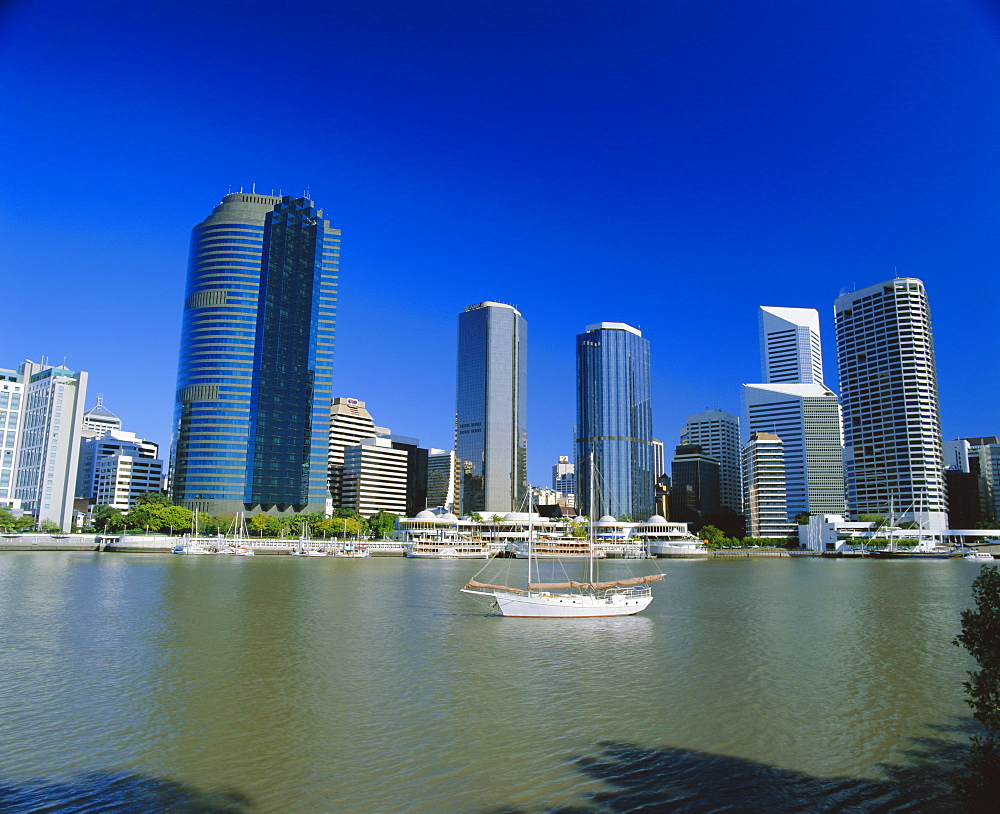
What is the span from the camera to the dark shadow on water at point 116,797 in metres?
21.4

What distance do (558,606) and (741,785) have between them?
135 ft

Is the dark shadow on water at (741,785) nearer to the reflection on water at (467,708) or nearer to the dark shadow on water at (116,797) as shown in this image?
the reflection on water at (467,708)

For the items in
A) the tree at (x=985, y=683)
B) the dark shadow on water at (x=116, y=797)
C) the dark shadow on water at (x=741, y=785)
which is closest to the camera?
the tree at (x=985, y=683)

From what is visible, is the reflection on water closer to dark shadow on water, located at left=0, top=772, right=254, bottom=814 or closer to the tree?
dark shadow on water, located at left=0, top=772, right=254, bottom=814

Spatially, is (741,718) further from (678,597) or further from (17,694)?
(678,597)

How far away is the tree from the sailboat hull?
154ft

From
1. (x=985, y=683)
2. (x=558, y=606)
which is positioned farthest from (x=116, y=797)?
(x=558, y=606)

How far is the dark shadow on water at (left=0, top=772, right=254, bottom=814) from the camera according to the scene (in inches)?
842

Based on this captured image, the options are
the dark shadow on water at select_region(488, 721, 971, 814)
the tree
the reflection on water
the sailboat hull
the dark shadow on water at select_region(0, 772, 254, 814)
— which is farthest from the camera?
the sailboat hull

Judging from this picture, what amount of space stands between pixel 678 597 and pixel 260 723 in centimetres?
6695

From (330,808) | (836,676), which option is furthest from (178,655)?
(836,676)

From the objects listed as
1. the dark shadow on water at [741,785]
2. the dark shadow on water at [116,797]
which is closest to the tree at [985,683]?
the dark shadow on water at [741,785]

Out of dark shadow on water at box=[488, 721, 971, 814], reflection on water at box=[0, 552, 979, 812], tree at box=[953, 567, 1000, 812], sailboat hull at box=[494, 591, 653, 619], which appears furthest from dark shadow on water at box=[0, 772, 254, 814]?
sailboat hull at box=[494, 591, 653, 619]

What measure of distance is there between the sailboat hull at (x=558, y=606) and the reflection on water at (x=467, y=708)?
170 cm
